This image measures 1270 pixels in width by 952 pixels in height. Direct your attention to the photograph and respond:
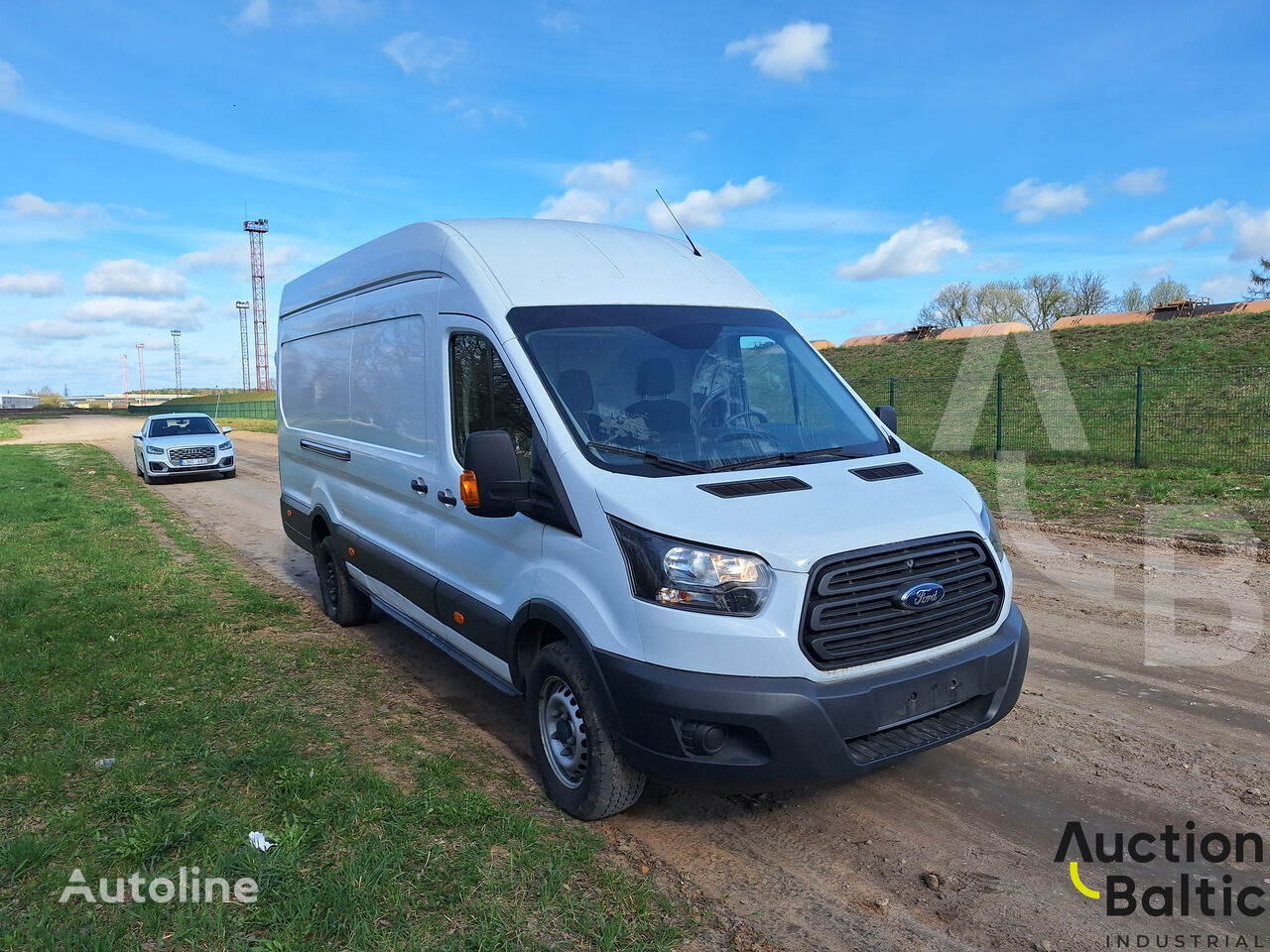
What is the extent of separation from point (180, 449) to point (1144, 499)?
17.4 meters

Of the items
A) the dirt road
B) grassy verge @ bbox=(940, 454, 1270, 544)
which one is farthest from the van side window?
grassy verge @ bbox=(940, 454, 1270, 544)

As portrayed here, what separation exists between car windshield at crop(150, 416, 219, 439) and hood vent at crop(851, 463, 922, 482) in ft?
59.8

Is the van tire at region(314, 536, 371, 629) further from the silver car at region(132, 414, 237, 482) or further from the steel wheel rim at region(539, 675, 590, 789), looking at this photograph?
the silver car at region(132, 414, 237, 482)

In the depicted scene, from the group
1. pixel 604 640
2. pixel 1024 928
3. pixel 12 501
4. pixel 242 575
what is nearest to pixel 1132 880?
pixel 1024 928

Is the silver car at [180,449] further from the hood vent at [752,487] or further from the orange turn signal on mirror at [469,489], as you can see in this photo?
the hood vent at [752,487]

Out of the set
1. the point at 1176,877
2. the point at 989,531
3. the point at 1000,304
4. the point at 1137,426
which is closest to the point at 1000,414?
the point at 1137,426

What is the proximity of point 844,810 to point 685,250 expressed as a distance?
10.3 feet

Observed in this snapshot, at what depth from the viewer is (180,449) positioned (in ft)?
57.9

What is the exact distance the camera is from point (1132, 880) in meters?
3.15

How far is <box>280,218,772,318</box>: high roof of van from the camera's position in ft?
13.8

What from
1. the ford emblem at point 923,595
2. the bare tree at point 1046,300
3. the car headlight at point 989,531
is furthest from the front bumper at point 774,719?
the bare tree at point 1046,300

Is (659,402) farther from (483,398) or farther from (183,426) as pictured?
(183,426)

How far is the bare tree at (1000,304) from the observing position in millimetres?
51344

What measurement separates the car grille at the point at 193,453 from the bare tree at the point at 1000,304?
148 feet
